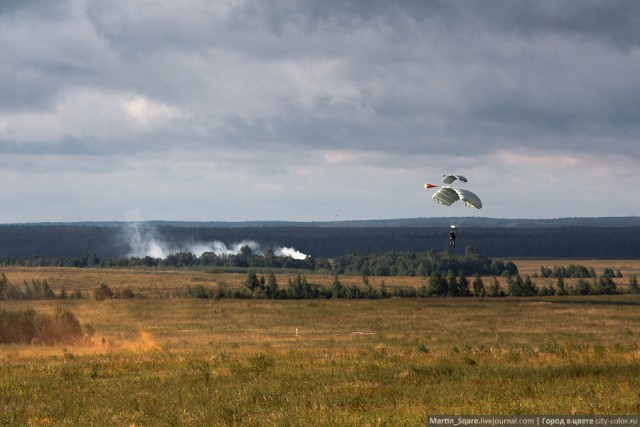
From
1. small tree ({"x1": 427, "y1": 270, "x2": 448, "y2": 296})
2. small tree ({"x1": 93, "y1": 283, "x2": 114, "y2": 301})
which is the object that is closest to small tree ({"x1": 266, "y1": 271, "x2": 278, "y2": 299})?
small tree ({"x1": 93, "y1": 283, "x2": 114, "y2": 301})

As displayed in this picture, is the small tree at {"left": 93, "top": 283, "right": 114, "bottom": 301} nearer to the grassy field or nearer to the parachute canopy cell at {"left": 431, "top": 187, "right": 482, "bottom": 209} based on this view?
the grassy field

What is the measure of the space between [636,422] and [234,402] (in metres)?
11.0

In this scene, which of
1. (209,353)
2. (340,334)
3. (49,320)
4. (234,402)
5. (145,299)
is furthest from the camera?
(145,299)

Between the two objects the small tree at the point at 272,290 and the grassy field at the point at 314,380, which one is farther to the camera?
the small tree at the point at 272,290

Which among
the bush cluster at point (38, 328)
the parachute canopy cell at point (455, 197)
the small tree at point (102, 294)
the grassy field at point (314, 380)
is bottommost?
the small tree at point (102, 294)

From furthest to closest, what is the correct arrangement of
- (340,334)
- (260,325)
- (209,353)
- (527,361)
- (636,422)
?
(260,325), (340,334), (209,353), (527,361), (636,422)

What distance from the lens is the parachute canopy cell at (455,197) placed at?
1778 inches

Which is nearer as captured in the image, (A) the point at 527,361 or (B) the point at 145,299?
(A) the point at 527,361

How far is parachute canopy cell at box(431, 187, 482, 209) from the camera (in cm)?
4516

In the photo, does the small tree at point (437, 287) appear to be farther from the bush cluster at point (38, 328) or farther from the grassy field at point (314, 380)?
the bush cluster at point (38, 328)

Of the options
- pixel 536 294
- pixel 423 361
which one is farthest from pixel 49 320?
pixel 536 294

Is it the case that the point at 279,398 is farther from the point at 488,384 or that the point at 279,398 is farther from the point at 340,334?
the point at 340,334

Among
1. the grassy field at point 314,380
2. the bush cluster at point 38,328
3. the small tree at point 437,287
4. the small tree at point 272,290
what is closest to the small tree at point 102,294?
the small tree at point 272,290

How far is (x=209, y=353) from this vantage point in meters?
44.9
